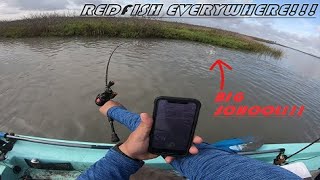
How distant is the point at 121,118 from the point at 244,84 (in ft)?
25.0

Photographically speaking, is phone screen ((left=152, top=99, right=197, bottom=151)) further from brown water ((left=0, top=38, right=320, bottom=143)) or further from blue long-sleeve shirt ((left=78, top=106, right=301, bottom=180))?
brown water ((left=0, top=38, right=320, bottom=143))

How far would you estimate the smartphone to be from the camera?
1.14 meters

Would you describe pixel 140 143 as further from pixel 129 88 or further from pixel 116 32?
pixel 116 32

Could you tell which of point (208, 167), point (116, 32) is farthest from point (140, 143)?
point (116, 32)

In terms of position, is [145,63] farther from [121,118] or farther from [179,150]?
[179,150]

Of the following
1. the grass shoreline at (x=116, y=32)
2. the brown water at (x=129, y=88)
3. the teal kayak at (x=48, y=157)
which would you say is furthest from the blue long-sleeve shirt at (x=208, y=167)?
the grass shoreline at (x=116, y=32)

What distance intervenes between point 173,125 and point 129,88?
588 cm

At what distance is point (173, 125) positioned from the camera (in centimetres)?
118

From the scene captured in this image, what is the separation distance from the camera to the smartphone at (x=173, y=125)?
1142 mm

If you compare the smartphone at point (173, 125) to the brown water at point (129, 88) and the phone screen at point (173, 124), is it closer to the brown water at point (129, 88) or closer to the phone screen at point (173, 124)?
the phone screen at point (173, 124)

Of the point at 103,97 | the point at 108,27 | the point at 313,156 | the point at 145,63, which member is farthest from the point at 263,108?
the point at 108,27

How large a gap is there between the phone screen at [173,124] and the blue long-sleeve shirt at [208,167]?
0.08 meters

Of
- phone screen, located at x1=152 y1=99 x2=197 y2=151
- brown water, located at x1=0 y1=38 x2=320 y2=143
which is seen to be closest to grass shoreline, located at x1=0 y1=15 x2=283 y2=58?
brown water, located at x1=0 y1=38 x2=320 y2=143

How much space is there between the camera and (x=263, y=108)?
276 inches
